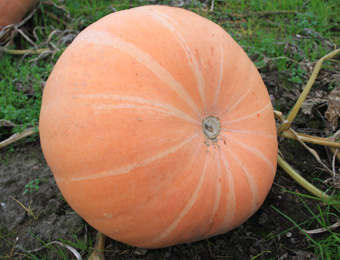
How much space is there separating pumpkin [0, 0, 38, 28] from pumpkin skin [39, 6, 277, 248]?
5.55 ft

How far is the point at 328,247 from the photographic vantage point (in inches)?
68.7

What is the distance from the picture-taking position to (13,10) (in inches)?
116

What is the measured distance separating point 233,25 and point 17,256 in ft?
8.80

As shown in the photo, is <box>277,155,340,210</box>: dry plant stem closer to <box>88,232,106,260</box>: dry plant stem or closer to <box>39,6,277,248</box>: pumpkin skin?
<box>39,6,277,248</box>: pumpkin skin

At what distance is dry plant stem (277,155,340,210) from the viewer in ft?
6.43

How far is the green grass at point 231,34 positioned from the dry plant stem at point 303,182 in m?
0.80

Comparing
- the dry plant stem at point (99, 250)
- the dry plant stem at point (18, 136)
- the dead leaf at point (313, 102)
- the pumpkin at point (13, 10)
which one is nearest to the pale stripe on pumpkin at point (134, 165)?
the dry plant stem at point (99, 250)

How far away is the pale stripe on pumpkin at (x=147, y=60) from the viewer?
1.48 metres

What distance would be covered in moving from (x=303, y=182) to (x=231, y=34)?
5.50ft

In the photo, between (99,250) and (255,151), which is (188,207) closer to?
(255,151)

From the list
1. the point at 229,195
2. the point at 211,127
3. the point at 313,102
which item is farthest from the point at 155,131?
the point at 313,102

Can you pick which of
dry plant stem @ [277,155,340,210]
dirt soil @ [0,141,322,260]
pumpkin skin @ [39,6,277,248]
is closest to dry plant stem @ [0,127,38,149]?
dirt soil @ [0,141,322,260]

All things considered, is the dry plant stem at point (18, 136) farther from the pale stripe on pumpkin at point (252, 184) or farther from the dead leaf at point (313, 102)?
the dead leaf at point (313, 102)

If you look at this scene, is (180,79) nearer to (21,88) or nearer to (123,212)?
(123,212)
